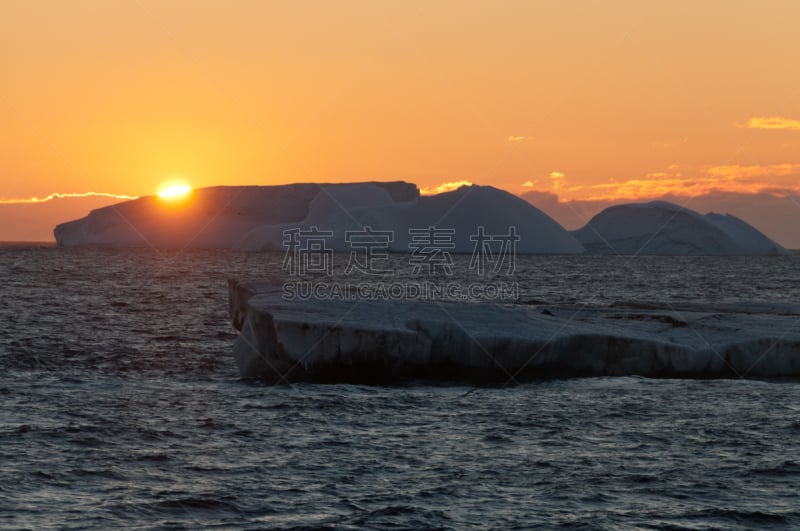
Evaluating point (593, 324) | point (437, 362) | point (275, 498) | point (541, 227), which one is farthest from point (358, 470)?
point (541, 227)

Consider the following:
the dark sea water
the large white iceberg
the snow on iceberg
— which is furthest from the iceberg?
the snow on iceberg

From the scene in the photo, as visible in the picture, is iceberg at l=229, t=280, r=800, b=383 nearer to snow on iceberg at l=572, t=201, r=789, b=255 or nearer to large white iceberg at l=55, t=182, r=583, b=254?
large white iceberg at l=55, t=182, r=583, b=254

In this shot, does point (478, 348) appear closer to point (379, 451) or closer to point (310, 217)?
point (379, 451)

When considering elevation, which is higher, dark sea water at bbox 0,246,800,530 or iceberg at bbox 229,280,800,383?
iceberg at bbox 229,280,800,383

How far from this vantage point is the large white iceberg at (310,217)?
342 feet

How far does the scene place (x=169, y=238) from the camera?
14188 centimetres

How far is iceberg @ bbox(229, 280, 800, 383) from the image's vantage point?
17500 mm

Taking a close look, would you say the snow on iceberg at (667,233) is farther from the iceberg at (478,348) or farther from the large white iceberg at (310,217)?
the iceberg at (478,348)

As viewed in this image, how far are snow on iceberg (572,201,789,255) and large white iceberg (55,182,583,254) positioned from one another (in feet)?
30.9

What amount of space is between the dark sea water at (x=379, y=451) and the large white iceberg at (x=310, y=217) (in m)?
83.4

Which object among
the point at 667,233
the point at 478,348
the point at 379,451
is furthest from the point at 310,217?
the point at 379,451

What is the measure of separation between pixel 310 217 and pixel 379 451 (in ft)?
337

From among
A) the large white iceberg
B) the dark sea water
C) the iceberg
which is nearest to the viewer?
the dark sea water

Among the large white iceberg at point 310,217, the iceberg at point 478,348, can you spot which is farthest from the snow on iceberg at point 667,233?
the iceberg at point 478,348
